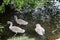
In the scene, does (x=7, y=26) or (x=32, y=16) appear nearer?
(x=7, y=26)

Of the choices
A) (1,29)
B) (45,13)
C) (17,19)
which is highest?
(45,13)

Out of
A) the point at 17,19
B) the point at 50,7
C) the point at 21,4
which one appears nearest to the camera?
the point at 21,4

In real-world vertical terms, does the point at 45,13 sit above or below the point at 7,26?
above

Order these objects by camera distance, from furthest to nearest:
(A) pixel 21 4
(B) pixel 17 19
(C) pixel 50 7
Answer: (C) pixel 50 7
(B) pixel 17 19
(A) pixel 21 4

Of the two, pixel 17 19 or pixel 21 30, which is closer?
pixel 21 30

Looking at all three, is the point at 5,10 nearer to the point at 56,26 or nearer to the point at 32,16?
the point at 32,16

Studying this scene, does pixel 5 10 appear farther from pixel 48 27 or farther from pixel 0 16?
pixel 48 27

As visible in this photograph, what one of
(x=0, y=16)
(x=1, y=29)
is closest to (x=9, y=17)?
(x=0, y=16)

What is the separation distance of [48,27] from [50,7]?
39 centimetres

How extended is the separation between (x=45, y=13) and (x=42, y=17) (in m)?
0.09

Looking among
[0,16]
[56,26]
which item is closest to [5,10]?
[0,16]

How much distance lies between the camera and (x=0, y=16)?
2367 mm

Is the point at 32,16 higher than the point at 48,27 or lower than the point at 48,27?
higher

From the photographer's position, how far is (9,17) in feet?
7.79
